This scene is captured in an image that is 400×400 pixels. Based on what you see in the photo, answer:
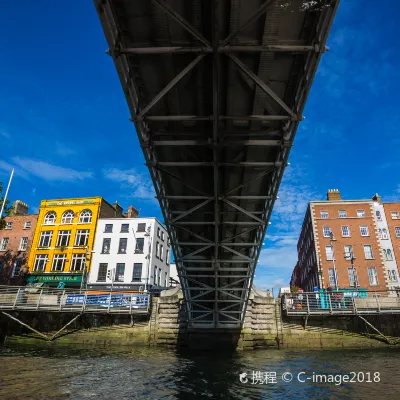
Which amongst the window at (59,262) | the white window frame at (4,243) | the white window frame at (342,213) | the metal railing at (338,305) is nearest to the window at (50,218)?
the window at (59,262)

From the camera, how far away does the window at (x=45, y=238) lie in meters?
44.8

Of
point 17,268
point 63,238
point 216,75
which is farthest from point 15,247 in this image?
point 216,75

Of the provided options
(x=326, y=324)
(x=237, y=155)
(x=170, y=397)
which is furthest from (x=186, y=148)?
(x=326, y=324)

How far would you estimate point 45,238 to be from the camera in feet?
148

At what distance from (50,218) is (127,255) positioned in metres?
13.6

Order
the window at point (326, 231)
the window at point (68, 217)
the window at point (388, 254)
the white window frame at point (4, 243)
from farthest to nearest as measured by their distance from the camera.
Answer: the white window frame at point (4, 243), the window at point (326, 231), the window at point (68, 217), the window at point (388, 254)

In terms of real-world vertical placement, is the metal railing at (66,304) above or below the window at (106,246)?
below

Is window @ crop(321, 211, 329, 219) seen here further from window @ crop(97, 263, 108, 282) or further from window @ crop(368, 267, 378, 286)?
window @ crop(97, 263, 108, 282)

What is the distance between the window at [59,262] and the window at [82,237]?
7.97 ft

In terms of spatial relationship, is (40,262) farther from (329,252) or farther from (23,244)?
(329,252)

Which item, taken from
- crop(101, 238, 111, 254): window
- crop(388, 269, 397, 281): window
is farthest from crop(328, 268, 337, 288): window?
crop(101, 238, 111, 254): window

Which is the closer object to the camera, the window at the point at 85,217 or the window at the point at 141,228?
the window at the point at 141,228

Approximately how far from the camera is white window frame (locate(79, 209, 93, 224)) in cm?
4478

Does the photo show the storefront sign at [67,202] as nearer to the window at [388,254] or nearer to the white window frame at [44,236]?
the white window frame at [44,236]
